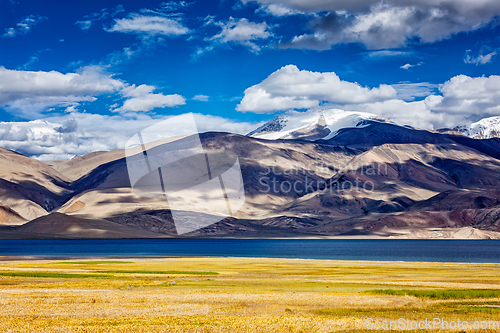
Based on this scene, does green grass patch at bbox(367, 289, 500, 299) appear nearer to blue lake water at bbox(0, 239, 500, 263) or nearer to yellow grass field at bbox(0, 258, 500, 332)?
yellow grass field at bbox(0, 258, 500, 332)

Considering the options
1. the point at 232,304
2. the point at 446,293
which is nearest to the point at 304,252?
the point at 446,293

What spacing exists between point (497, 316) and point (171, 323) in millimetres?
16781

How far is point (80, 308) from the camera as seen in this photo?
2861 centimetres

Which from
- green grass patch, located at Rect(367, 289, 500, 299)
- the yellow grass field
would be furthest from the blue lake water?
the yellow grass field

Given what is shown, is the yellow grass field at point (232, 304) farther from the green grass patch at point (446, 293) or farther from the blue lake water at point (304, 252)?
the blue lake water at point (304, 252)

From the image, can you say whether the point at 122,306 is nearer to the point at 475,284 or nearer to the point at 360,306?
the point at 360,306

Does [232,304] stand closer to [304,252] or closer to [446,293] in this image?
[446,293]

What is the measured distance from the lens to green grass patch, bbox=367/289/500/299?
34.8 meters

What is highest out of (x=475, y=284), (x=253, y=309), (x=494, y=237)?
(x=253, y=309)

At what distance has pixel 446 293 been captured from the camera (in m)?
35.7

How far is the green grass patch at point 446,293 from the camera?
3475 cm

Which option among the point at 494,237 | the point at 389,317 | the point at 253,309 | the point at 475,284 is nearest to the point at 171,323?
the point at 253,309

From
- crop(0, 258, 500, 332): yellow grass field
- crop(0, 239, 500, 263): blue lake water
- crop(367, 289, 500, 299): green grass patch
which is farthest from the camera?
crop(0, 239, 500, 263): blue lake water

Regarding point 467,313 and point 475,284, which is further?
point 475,284
